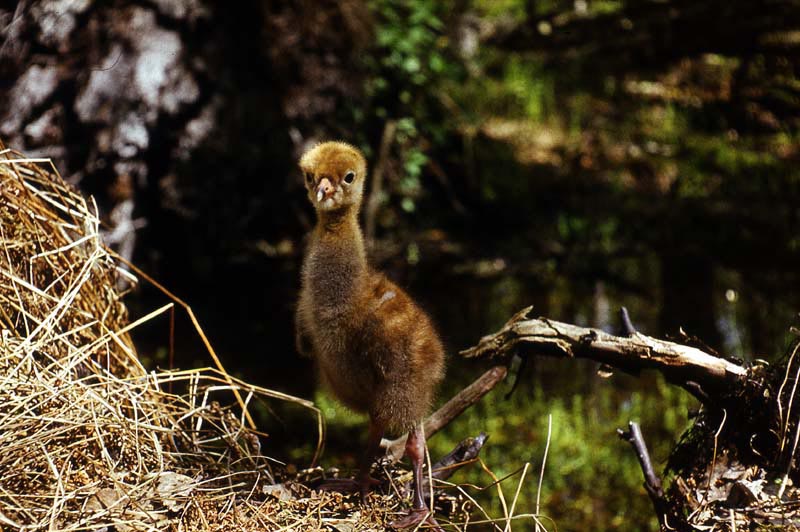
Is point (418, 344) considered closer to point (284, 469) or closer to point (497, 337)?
point (497, 337)

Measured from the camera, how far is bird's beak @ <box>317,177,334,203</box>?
272cm

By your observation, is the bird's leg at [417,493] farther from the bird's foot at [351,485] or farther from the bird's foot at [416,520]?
the bird's foot at [351,485]

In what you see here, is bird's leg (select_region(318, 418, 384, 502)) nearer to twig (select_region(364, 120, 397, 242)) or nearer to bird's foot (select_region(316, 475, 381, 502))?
bird's foot (select_region(316, 475, 381, 502))

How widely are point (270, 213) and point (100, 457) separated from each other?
136 inches

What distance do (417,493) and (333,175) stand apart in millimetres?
971

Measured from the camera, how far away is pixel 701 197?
709 cm

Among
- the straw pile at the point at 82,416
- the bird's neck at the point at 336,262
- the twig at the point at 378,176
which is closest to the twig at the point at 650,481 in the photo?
the bird's neck at the point at 336,262

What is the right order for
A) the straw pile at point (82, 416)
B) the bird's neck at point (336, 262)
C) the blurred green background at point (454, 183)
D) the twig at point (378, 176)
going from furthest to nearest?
1. the twig at point (378, 176)
2. the blurred green background at point (454, 183)
3. the bird's neck at point (336, 262)
4. the straw pile at point (82, 416)

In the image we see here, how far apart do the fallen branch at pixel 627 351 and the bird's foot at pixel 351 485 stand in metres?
0.56

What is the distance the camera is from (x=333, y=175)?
2.74m

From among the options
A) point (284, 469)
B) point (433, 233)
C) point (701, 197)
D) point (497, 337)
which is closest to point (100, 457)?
point (284, 469)

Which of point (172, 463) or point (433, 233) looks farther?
point (433, 233)

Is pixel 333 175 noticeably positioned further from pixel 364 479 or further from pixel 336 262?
pixel 364 479

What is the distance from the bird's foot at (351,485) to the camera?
2.70 metres
